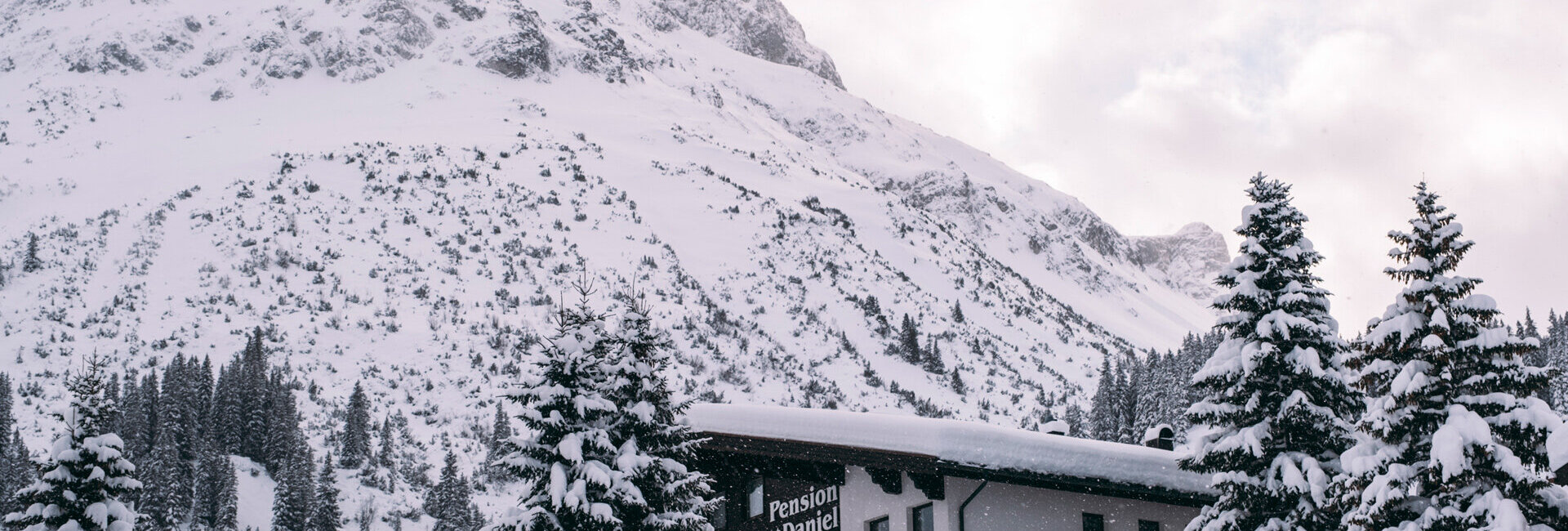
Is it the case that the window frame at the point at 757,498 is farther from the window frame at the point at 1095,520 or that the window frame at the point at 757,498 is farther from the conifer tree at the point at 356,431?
the conifer tree at the point at 356,431

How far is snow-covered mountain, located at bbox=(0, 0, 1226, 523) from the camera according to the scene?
67375 mm

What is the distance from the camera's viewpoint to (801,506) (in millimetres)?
19031

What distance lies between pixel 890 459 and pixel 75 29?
5633 inches

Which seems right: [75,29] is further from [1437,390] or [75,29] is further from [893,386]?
[1437,390]

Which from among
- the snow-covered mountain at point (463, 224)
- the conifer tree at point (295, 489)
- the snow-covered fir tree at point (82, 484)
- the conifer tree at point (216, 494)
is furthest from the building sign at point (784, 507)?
the conifer tree at point (216, 494)

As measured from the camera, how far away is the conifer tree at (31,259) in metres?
71.9

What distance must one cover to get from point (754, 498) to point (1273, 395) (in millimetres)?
8656

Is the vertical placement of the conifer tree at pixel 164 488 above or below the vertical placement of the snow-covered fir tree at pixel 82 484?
below

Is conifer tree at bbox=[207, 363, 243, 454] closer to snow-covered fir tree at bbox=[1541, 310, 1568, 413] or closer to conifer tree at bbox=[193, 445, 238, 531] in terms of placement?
conifer tree at bbox=[193, 445, 238, 531]

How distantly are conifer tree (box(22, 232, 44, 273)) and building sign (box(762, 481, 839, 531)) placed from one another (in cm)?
6752

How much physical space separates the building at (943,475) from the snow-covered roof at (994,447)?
15 mm

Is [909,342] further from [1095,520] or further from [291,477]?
[1095,520]

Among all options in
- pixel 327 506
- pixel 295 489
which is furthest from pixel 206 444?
pixel 327 506

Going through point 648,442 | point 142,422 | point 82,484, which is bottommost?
point 142,422
